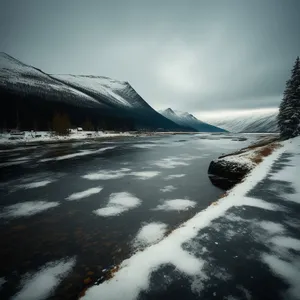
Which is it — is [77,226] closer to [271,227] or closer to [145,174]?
[271,227]

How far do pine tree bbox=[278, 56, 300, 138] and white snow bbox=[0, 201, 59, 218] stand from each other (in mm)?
48260

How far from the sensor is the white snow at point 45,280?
203 inches

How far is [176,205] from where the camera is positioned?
11.2m

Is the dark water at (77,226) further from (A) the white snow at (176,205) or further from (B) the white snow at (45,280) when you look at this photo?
(A) the white snow at (176,205)

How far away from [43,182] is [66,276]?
12.5 meters

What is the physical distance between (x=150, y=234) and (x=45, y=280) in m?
3.90

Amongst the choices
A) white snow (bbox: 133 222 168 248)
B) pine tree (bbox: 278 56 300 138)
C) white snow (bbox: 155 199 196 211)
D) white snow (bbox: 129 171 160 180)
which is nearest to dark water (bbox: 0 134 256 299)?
white snow (bbox: 133 222 168 248)

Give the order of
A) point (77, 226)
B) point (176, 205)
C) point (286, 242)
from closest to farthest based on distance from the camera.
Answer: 1. point (286, 242)
2. point (77, 226)
3. point (176, 205)

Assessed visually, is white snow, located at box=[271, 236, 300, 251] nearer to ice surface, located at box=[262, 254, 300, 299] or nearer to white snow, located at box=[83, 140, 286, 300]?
ice surface, located at box=[262, 254, 300, 299]

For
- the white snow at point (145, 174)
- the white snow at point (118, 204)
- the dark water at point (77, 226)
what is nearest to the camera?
the dark water at point (77, 226)

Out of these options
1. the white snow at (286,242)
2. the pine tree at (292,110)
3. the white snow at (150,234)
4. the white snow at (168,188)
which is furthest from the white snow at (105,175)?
the pine tree at (292,110)

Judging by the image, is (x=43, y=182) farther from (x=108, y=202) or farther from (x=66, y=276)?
(x=66, y=276)

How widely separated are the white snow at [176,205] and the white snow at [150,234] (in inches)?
78.9

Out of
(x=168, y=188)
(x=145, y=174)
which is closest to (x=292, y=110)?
(x=145, y=174)
